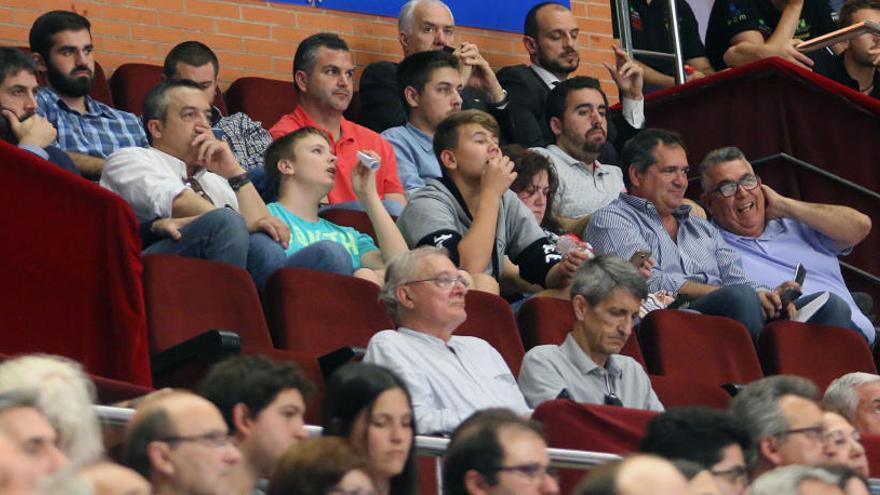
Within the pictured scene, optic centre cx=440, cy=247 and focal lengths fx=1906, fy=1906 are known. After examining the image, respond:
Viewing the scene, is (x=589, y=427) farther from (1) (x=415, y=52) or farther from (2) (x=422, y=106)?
(1) (x=415, y=52)

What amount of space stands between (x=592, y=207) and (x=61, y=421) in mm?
3499

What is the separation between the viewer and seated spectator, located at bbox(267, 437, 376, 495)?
2.81 meters

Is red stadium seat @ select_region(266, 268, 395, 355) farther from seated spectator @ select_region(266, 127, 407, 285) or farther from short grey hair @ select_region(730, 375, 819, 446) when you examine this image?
short grey hair @ select_region(730, 375, 819, 446)

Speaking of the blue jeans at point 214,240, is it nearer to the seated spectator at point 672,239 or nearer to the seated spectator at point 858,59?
the seated spectator at point 672,239

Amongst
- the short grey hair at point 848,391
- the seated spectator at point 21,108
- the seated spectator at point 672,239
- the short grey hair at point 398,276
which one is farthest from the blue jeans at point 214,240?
the short grey hair at point 848,391

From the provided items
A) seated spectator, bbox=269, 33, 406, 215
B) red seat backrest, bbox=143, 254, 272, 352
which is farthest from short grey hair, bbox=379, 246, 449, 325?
seated spectator, bbox=269, 33, 406, 215

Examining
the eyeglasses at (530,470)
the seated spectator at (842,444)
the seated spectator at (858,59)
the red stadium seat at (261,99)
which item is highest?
the seated spectator at (858,59)

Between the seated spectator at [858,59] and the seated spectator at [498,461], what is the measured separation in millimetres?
4250

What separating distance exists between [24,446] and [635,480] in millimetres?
871

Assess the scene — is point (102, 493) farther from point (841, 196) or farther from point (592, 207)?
point (841, 196)

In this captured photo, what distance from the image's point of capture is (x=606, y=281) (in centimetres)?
468

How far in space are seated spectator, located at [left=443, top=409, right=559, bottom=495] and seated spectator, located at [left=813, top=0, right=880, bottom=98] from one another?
4250 mm

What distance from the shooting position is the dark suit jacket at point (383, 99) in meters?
6.40

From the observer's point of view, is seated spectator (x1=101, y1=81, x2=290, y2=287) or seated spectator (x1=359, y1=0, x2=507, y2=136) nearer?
seated spectator (x1=101, y1=81, x2=290, y2=287)
